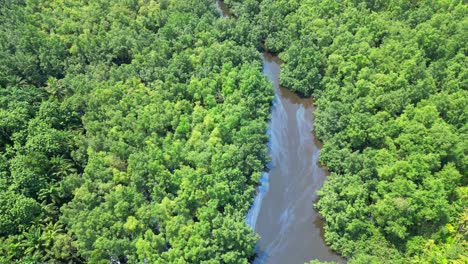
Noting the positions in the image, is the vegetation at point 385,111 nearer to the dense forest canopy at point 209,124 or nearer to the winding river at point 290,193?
the dense forest canopy at point 209,124

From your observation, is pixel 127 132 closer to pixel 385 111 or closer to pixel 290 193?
pixel 290 193


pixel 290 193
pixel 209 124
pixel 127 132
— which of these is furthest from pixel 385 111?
pixel 127 132

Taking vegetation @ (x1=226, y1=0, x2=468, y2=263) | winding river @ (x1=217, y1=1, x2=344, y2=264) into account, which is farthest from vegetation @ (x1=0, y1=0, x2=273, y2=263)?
vegetation @ (x1=226, y1=0, x2=468, y2=263)

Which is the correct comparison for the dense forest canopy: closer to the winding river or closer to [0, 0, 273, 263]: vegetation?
[0, 0, 273, 263]: vegetation

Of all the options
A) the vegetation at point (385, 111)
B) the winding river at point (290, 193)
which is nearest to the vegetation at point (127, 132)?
the winding river at point (290, 193)

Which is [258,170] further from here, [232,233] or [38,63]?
[38,63]
